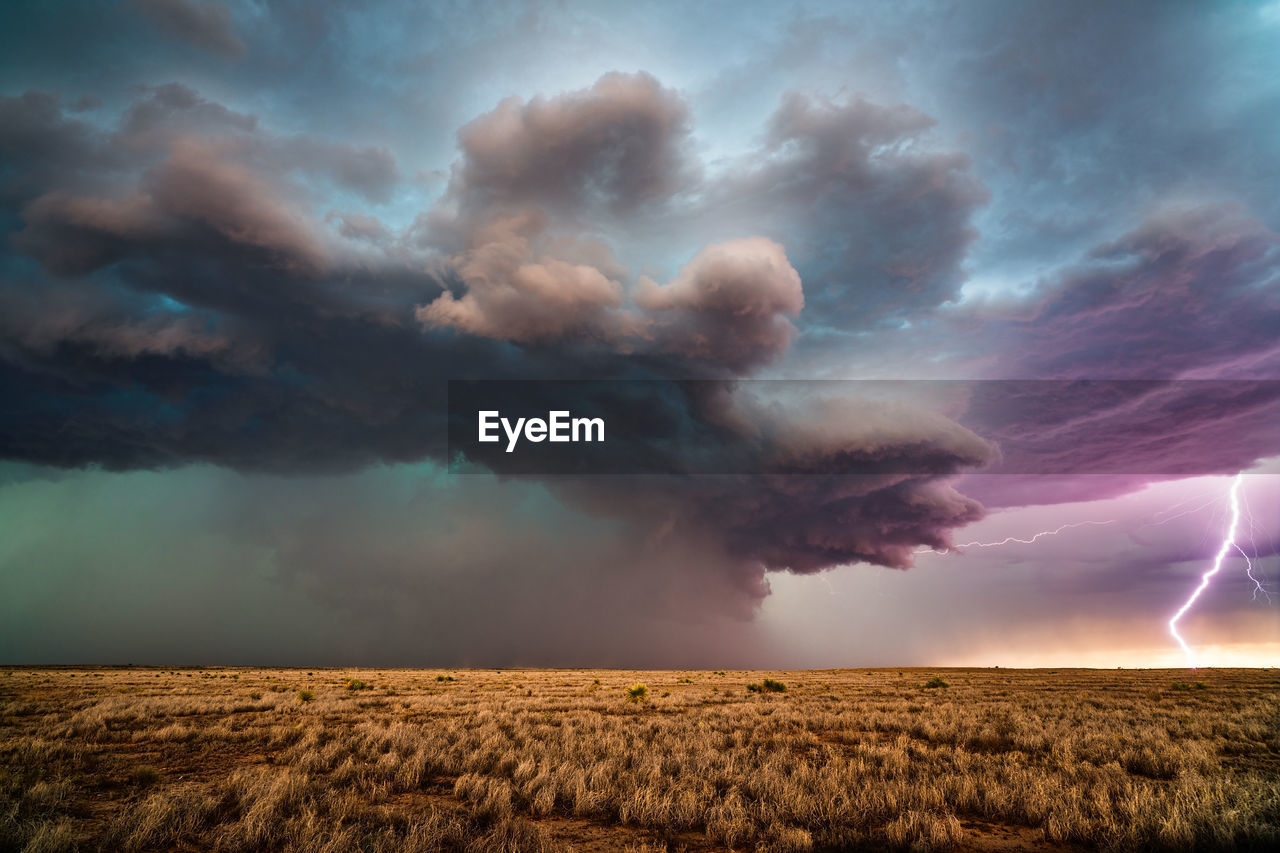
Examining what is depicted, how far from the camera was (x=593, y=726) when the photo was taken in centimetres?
1862

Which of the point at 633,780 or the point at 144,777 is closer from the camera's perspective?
the point at 633,780

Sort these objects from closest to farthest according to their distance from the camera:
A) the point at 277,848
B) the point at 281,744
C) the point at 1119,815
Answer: the point at 277,848
the point at 1119,815
the point at 281,744

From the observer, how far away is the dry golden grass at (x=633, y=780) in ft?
28.0

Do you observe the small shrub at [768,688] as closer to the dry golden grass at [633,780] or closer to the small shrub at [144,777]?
the dry golden grass at [633,780]

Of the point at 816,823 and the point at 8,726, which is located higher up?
the point at 816,823

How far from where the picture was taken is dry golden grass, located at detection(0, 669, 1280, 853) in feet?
A: 28.0

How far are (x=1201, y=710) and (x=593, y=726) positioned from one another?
83.5 feet

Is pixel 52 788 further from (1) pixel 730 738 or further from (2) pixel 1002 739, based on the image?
(2) pixel 1002 739

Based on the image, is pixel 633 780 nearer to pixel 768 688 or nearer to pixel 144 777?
pixel 144 777

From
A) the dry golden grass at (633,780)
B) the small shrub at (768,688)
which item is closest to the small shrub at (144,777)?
the dry golden grass at (633,780)

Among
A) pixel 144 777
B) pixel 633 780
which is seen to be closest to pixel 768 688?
pixel 633 780

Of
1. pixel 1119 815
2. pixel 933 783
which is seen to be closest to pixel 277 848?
pixel 933 783

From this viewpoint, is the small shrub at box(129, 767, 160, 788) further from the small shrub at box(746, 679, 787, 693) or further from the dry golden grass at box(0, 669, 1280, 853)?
the small shrub at box(746, 679, 787, 693)

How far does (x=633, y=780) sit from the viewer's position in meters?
11.3
